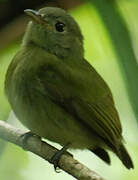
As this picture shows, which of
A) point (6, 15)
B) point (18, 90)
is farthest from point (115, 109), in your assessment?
point (6, 15)

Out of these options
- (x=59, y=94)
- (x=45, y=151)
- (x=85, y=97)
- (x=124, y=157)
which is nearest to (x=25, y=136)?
(x=45, y=151)

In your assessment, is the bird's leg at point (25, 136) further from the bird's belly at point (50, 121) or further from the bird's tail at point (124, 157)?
the bird's tail at point (124, 157)

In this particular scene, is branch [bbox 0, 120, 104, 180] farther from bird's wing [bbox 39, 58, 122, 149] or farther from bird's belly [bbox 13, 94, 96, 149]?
bird's wing [bbox 39, 58, 122, 149]

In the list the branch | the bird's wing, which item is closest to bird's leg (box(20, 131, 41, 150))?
the branch

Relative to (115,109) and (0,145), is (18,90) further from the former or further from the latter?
(0,145)

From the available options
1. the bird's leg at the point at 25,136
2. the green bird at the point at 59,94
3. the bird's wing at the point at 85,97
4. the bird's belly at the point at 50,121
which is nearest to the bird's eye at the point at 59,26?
the green bird at the point at 59,94
